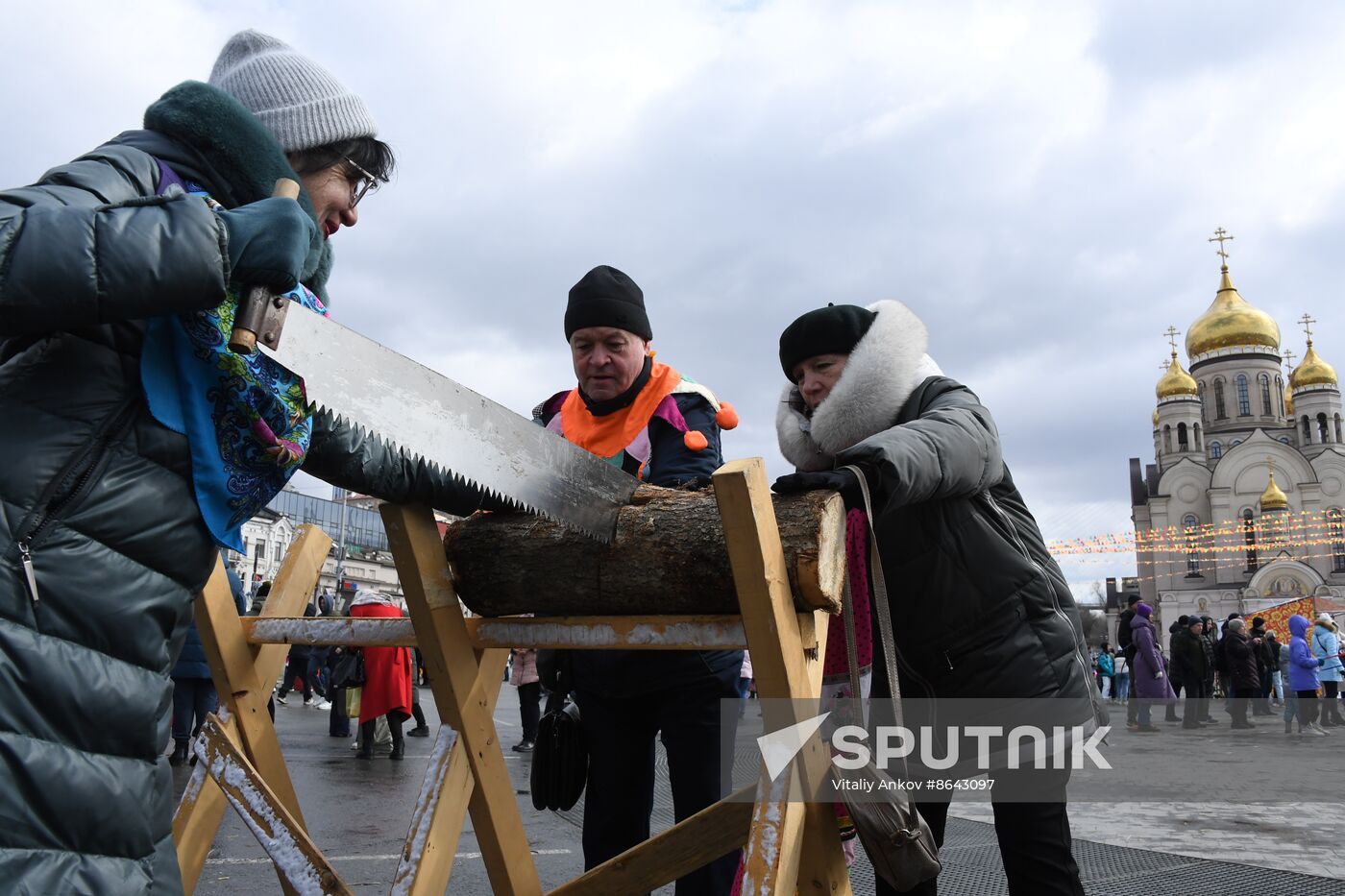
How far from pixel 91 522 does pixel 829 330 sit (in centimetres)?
194

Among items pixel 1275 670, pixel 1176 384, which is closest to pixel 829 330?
pixel 1275 670

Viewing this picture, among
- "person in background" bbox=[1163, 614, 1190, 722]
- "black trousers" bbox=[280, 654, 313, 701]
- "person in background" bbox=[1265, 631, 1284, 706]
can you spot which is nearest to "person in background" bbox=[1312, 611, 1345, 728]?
"person in background" bbox=[1163, 614, 1190, 722]

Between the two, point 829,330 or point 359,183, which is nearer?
point 359,183

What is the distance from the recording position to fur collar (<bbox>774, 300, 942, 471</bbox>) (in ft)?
8.55

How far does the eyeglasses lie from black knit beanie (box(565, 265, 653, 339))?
1.11m

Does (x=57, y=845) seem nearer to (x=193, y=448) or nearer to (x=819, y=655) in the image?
(x=193, y=448)

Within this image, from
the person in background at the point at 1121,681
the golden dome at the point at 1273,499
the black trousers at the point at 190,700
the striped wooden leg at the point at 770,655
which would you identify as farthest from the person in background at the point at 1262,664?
the golden dome at the point at 1273,499

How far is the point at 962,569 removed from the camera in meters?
2.59

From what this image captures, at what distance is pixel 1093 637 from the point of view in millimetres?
69062

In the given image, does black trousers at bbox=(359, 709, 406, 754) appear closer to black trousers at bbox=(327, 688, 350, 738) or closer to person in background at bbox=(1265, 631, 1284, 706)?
black trousers at bbox=(327, 688, 350, 738)

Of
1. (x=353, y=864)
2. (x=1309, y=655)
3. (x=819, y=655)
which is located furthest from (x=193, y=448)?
(x=1309, y=655)

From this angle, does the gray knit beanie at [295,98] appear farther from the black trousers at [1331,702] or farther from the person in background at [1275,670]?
the person in background at [1275,670]

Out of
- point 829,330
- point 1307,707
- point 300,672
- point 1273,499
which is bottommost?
point 300,672

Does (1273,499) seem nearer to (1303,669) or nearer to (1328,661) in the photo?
(1328,661)
